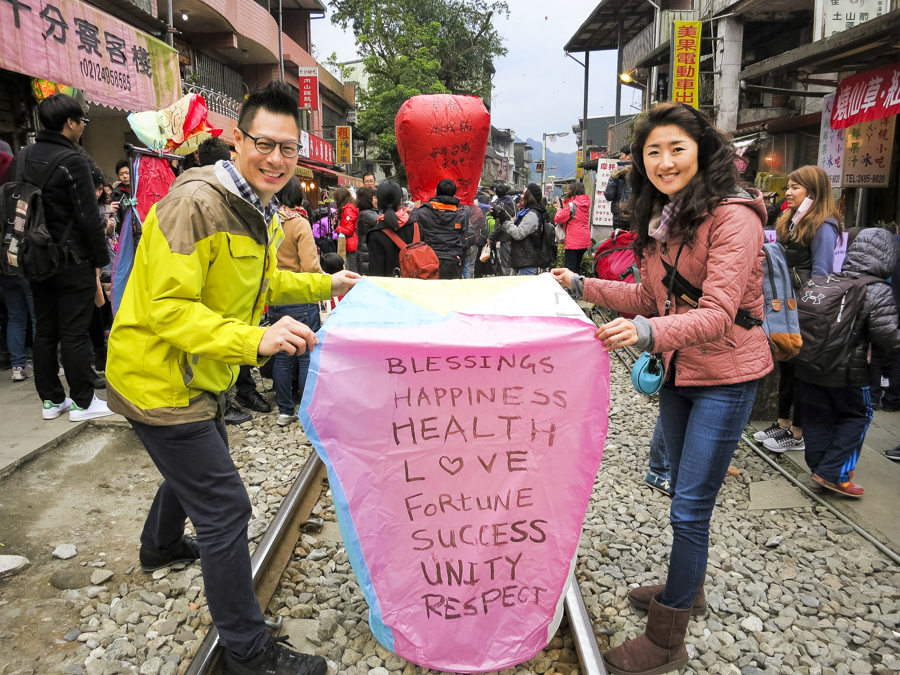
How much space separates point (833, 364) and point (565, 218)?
7083 mm

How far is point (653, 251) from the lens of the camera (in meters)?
2.54

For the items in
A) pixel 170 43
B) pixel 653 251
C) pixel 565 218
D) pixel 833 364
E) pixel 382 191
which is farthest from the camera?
pixel 170 43

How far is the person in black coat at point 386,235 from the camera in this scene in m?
5.79

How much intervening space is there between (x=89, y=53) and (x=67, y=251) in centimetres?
588

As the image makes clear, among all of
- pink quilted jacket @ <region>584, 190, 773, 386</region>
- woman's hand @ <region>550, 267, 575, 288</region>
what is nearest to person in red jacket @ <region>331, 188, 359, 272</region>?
woman's hand @ <region>550, 267, 575, 288</region>

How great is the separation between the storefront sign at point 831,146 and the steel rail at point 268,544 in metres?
9.24

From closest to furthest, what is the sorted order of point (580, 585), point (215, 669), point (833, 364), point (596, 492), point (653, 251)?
point (215, 669) < point (653, 251) < point (580, 585) < point (833, 364) < point (596, 492)

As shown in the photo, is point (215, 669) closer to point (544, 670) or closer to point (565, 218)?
point (544, 670)

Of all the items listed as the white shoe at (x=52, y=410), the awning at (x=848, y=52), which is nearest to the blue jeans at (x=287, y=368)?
the white shoe at (x=52, y=410)

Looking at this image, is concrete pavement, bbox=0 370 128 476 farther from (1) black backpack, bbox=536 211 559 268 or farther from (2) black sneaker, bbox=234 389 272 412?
(1) black backpack, bbox=536 211 559 268

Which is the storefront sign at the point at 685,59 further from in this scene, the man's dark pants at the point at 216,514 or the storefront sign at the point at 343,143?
the storefront sign at the point at 343,143

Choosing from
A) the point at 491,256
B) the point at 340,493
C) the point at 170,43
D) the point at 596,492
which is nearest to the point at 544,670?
the point at 340,493

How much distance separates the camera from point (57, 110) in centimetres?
444

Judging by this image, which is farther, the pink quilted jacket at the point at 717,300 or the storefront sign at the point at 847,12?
the storefront sign at the point at 847,12
